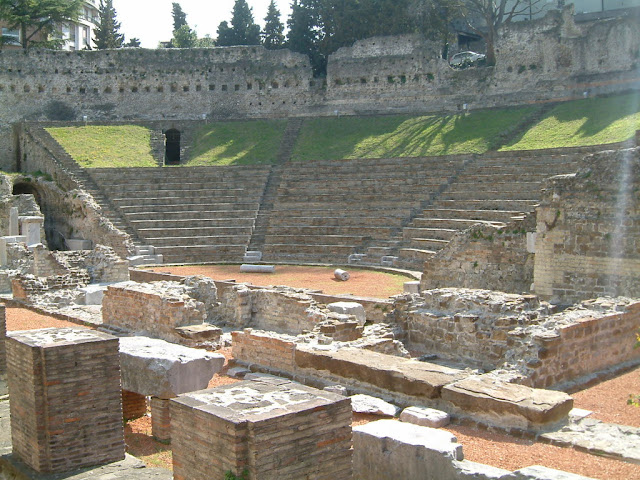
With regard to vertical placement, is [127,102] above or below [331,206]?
above

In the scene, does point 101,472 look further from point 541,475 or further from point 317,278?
point 317,278

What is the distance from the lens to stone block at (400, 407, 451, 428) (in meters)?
7.88

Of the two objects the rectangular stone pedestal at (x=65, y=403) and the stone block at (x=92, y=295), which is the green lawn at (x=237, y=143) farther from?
the rectangular stone pedestal at (x=65, y=403)

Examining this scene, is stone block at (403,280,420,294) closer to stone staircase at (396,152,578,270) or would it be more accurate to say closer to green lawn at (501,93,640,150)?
stone staircase at (396,152,578,270)

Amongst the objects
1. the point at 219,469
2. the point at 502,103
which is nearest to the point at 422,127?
the point at 502,103

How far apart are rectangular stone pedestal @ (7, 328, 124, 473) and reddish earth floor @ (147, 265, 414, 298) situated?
1124 centimetres

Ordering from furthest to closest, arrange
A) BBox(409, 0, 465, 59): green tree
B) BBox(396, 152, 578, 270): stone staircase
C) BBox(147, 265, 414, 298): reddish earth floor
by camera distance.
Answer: BBox(409, 0, 465, 59): green tree, BBox(396, 152, 578, 270): stone staircase, BBox(147, 265, 414, 298): reddish earth floor

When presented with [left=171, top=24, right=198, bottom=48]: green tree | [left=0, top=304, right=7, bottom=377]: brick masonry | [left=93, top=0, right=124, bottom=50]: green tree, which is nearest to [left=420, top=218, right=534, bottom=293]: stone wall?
[left=0, top=304, right=7, bottom=377]: brick masonry

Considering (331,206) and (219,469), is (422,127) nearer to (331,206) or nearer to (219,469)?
(331,206)

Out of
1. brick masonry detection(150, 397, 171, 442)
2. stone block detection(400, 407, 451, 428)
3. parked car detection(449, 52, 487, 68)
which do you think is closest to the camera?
stone block detection(400, 407, 451, 428)

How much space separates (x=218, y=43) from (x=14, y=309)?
115 feet

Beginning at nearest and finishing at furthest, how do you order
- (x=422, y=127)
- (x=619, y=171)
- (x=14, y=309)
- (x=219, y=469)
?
1. (x=219, y=469)
2. (x=619, y=171)
3. (x=14, y=309)
4. (x=422, y=127)

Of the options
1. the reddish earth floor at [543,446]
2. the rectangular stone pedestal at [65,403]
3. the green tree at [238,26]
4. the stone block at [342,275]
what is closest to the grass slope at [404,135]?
the stone block at [342,275]

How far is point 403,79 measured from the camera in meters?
38.7
